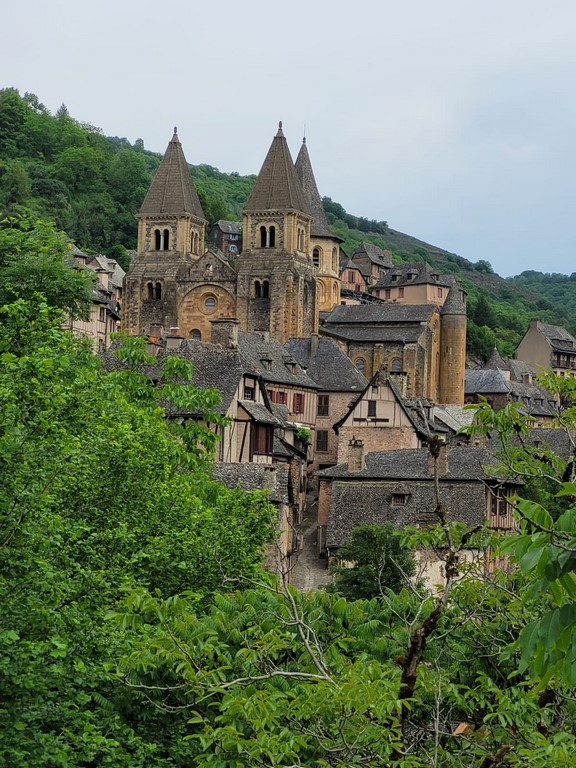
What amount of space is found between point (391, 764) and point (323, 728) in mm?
1393

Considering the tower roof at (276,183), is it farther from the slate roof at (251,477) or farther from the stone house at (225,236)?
the slate roof at (251,477)

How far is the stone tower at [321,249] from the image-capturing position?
4203 inches

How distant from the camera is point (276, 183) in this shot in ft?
310

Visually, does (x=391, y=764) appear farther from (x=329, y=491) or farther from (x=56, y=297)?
(x=329, y=491)

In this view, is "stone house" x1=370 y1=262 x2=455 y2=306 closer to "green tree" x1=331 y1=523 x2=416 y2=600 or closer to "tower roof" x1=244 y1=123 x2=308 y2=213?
"tower roof" x1=244 y1=123 x2=308 y2=213

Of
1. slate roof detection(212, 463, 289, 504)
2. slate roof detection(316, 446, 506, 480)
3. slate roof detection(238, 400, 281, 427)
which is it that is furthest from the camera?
slate roof detection(238, 400, 281, 427)

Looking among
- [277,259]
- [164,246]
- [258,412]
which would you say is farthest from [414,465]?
[164,246]

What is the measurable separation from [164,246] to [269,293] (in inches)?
415

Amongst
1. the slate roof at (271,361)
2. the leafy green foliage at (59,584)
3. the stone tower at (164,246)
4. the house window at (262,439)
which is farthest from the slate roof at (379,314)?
the leafy green foliage at (59,584)

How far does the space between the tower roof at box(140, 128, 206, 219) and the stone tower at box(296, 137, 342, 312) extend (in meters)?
12.5

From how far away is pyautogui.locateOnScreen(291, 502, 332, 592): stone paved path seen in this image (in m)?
45.1

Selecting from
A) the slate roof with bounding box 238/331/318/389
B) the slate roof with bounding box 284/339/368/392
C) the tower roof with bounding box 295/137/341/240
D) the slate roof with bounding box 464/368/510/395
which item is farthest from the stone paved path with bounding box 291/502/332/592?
the tower roof with bounding box 295/137/341/240

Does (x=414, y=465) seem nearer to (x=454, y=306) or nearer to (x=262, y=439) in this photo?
(x=262, y=439)

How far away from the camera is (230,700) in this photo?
12562 millimetres
